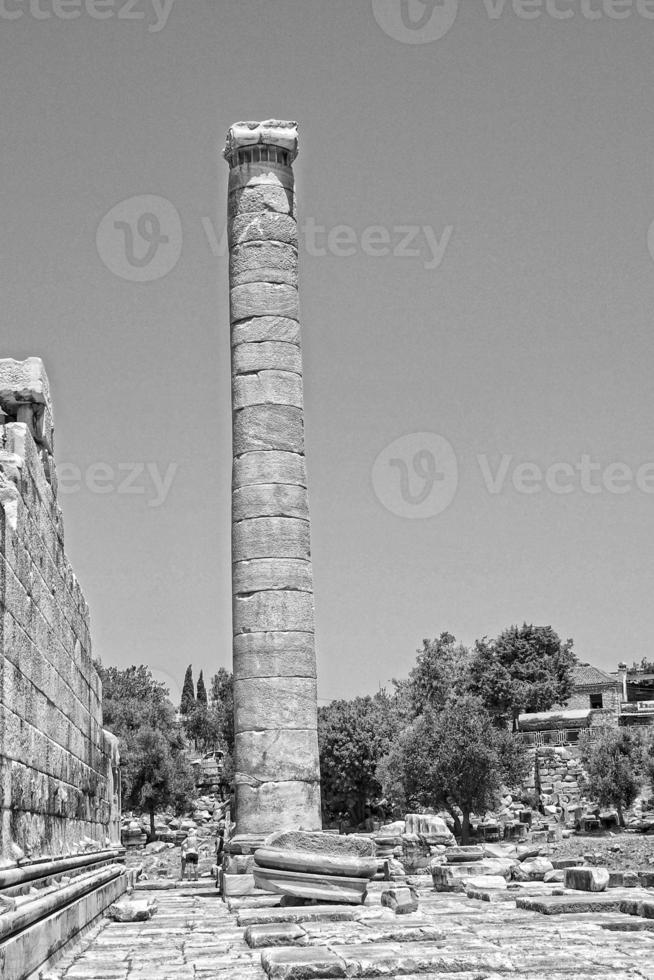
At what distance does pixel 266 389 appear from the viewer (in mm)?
15742

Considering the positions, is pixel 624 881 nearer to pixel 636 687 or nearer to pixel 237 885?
pixel 237 885

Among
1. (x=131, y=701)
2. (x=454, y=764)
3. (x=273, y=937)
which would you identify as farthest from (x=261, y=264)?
(x=131, y=701)

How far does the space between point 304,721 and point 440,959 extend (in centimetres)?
877

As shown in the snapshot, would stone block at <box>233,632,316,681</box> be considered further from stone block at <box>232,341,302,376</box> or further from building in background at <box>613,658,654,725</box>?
building in background at <box>613,658,654,725</box>

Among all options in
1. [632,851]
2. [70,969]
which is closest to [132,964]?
[70,969]

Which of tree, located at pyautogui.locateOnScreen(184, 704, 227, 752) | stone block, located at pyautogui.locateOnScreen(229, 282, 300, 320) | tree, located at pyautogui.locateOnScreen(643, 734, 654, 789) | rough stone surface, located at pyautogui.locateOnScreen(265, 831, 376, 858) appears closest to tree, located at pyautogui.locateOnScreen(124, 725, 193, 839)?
tree, located at pyautogui.locateOnScreen(643, 734, 654, 789)

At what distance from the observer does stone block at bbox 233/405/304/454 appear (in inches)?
612

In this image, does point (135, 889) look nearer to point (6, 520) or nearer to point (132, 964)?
point (132, 964)

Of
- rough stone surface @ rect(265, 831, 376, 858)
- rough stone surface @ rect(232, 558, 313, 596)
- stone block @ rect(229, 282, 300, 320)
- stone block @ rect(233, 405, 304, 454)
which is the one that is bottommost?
rough stone surface @ rect(265, 831, 376, 858)

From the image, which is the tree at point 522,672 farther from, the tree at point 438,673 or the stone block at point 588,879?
the stone block at point 588,879

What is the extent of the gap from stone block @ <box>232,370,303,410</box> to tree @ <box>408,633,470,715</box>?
39457mm

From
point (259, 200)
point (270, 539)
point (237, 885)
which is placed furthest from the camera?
point (259, 200)

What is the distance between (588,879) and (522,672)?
4669cm

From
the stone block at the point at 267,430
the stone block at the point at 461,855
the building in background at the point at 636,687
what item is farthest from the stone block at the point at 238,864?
the building in background at the point at 636,687
